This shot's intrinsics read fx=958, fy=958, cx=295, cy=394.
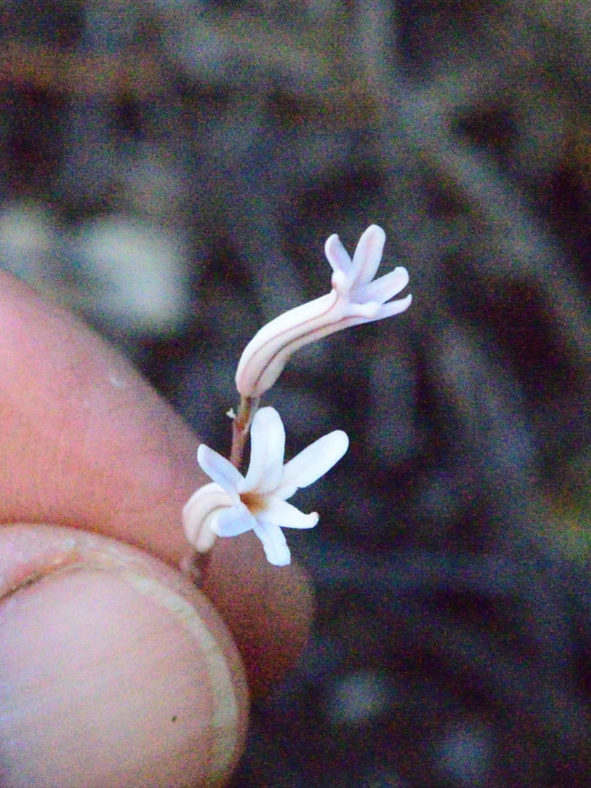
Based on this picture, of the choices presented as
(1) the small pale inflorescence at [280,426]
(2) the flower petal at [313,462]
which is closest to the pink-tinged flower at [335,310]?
(1) the small pale inflorescence at [280,426]

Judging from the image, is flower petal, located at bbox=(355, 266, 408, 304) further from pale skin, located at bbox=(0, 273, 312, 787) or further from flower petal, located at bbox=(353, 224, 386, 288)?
pale skin, located at bbox=(0, 273, 312, 787)

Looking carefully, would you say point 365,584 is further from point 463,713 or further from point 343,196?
point 343,196

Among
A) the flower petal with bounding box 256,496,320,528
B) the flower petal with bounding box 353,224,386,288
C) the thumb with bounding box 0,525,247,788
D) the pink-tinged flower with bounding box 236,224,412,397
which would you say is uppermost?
the flower petal with bounding box 353,224,386,288

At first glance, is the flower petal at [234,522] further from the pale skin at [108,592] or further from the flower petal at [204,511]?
the pale skin at [108,592]

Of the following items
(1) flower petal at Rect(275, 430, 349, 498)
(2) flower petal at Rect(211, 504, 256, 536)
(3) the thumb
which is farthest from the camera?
(3) the thumb

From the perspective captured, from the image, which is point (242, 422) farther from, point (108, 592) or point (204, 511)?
point (108, 592)

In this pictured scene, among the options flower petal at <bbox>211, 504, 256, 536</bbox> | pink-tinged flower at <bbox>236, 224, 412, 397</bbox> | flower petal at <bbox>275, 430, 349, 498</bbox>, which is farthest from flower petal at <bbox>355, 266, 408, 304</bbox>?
flower petal at <bbox>211, 504, 256, 536</bbox>

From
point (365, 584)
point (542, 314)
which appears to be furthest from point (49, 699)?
point (542, 314)
